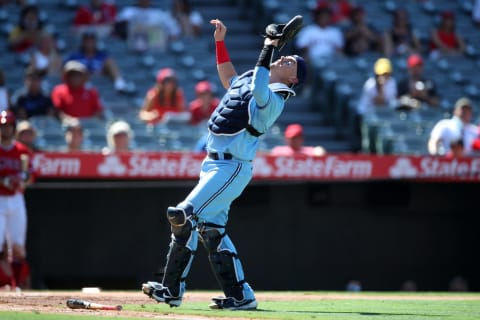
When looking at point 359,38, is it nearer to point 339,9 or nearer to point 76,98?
point 339,9

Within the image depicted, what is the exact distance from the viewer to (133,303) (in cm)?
812

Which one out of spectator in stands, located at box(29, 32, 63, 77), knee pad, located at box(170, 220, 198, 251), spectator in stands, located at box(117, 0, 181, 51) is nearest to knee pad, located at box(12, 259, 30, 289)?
spectator in stands, located at box(29, 32, 63, 77)

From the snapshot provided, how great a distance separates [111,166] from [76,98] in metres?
1.76

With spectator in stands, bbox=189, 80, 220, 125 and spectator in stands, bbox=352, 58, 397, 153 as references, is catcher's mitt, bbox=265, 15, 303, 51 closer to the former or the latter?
spectator in stands, bbox=189, 80, 220, 125

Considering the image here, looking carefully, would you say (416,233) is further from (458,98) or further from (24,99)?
(24,99)

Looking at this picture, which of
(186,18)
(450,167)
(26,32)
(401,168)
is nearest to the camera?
(401,168)

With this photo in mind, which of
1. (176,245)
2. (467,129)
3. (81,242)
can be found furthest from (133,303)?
(467,129)

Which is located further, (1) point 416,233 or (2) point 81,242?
(1) point 416,233

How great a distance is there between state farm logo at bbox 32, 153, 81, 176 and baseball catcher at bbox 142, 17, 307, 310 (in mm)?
4304

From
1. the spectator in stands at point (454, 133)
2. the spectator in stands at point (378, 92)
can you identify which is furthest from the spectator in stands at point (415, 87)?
the spectator in stands at point (454, 133)

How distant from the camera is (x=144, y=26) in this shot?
15.2m

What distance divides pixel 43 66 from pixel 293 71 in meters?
7.11

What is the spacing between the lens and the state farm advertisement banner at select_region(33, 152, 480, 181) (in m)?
11.6

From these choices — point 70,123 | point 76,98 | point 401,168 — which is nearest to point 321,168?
point 401,168
